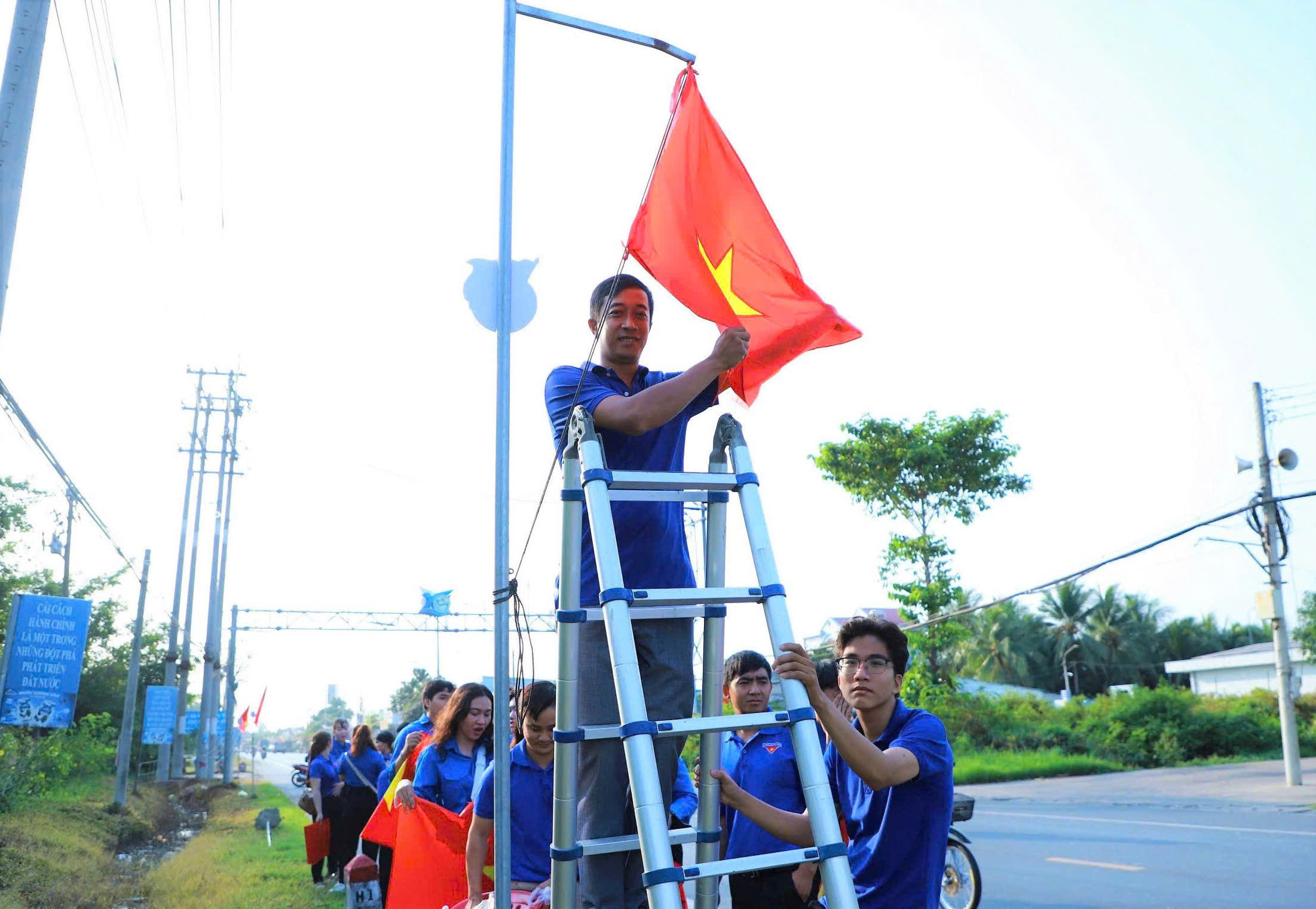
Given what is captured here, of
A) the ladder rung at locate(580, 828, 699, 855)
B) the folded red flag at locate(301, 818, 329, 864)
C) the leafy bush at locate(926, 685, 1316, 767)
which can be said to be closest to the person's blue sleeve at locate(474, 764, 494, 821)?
the ladder rung at locate(580, 828, 699, 855)

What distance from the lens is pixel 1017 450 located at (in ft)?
86.2

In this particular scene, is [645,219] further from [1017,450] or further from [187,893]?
[1017,450]

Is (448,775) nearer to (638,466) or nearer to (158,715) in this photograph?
(638,466)

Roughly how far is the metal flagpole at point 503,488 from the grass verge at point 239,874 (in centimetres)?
783

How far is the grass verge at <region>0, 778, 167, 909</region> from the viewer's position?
38.3 ft

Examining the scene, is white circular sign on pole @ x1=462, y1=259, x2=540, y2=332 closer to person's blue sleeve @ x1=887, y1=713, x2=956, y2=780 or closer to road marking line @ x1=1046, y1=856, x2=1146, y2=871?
person's blue sleeve @ x1=887, y1=713, x2=956, y2=780

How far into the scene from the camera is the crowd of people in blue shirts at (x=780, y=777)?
10.4ft

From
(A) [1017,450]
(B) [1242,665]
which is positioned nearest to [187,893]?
(A) [1017,450]

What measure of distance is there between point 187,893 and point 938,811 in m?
10.9

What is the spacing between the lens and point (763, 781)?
490 cm

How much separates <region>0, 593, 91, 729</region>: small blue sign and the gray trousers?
10290 millimetres

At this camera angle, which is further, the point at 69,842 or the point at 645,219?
the point at 69,842

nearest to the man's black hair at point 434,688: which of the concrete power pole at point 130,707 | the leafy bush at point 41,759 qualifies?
the leafy bush at point 41,759

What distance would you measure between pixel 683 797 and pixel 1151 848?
35.6ft
